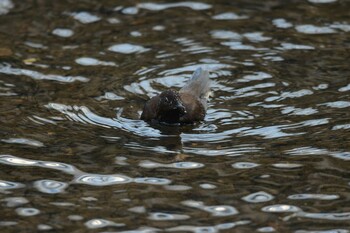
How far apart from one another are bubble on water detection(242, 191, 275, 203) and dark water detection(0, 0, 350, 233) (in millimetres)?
17

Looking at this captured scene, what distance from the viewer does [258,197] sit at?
729cm

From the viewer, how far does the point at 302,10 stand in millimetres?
13039

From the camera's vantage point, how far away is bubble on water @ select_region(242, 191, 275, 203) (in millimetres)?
7230

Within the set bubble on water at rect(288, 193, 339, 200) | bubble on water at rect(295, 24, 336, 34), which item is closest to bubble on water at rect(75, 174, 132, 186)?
bubble on water at rect(288, 193, 339, 200)

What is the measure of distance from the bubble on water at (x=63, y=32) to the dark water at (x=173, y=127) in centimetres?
3

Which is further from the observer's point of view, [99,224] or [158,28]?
[158,28]

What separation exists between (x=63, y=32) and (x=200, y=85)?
122 inches

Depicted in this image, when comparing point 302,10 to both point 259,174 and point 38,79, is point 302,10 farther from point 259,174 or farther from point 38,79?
point 259,174

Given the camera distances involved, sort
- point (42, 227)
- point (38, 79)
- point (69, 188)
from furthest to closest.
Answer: point (38, 79) < point (69, 188) < point (42, 227)

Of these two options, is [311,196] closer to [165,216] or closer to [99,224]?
[165,216]

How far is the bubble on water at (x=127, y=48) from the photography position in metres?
11.8

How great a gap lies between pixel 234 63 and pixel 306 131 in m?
2.71

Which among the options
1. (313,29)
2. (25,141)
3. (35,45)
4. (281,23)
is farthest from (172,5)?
(25,141)

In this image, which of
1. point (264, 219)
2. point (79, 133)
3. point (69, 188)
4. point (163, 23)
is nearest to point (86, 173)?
point (69, 188)
